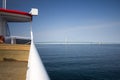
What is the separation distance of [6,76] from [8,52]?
2698mm

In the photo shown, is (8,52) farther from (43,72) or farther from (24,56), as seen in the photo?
(43,72)

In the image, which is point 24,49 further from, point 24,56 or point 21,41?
point 21,41

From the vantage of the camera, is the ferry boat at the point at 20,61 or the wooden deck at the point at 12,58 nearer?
the ferry boat at the point at 20,61

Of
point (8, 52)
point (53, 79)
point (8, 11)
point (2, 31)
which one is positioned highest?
point (8, 11)

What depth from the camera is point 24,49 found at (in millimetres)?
7219

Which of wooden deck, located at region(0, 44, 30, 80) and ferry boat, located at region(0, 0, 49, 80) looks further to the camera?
wooden deck, located at region(0, 44, 30, 80)

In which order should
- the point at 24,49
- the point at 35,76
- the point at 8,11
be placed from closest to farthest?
the point at 35,76, the point at 24,49, the point at 8,11

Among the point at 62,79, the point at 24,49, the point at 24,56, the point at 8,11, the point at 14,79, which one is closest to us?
the point at 14,79

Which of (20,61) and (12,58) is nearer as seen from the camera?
(20,61)

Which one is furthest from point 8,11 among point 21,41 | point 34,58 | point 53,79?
point 53,79

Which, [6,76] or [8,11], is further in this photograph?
[8,11]

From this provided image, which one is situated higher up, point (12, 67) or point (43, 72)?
point (43, 72)

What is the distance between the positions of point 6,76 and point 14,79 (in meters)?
0.37

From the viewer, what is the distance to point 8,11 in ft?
37.1
